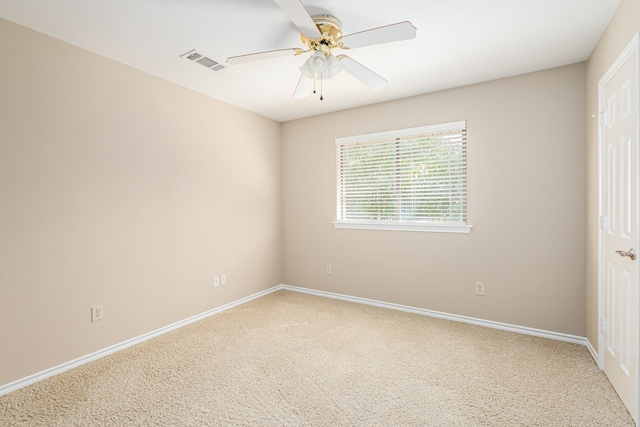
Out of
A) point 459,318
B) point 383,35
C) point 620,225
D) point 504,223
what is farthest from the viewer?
point 459,318

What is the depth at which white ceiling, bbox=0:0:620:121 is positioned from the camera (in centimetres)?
196

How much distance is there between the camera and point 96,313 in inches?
101

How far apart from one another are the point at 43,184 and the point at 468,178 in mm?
3591

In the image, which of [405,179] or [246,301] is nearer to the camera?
[405,179]

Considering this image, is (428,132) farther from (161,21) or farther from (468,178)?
(161,21)

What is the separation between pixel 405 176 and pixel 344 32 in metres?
1.79

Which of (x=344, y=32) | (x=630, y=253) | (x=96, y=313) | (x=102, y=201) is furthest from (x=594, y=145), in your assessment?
(x=96, y=313)

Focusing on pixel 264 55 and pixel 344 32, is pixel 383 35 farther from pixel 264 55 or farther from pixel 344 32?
pixel 264 55

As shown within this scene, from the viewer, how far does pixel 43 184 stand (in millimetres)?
2275

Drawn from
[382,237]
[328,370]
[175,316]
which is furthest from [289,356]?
[382,237]

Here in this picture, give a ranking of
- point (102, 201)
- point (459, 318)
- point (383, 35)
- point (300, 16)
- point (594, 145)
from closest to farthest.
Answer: point (300, 16) < point (383, 35) < point (594, 145) < point (102, 201) < point (459, 318)

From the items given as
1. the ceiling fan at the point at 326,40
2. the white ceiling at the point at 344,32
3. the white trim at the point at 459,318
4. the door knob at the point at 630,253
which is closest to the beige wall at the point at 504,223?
the white trim at the point at 459,318

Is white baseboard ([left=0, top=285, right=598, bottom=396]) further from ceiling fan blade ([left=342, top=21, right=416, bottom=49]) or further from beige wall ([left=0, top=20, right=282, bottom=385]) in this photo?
ceiling fan blade ([left=342, top=21, right=416, bottom=49])

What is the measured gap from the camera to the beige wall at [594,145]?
81.7 inches
